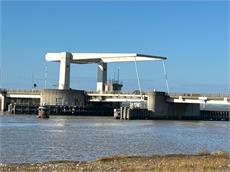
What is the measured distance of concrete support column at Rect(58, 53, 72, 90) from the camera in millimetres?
104000

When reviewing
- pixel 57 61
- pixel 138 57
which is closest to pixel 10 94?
pixel 57 61

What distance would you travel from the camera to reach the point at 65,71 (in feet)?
343

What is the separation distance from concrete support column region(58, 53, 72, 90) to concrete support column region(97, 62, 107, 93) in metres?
6.12

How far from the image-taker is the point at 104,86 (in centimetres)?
10806

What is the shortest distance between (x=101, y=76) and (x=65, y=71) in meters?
7.57

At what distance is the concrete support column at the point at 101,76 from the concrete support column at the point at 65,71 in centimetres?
612

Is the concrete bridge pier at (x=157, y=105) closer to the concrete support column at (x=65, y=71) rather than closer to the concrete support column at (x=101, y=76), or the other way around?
the concrete support column at (x=101, y=76)

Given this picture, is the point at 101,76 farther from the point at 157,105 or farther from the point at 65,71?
the point at 157,105

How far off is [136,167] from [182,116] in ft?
266

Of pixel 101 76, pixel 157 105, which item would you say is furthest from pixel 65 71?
pixel 157 105

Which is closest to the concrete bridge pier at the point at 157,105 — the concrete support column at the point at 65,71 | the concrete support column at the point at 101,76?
the concrete support column at the point at 101,76

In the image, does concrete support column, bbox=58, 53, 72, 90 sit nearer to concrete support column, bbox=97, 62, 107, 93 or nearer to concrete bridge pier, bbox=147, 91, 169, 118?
concrete support column, bbox=97, 62, 107, 93

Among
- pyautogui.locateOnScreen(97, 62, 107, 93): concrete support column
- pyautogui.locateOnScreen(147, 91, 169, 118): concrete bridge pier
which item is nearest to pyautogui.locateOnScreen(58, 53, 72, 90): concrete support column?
pyautogui.locateOnScreen(97, 62, 107, 93): concrete support column

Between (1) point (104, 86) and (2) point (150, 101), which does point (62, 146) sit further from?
(1) point (104, 86)
